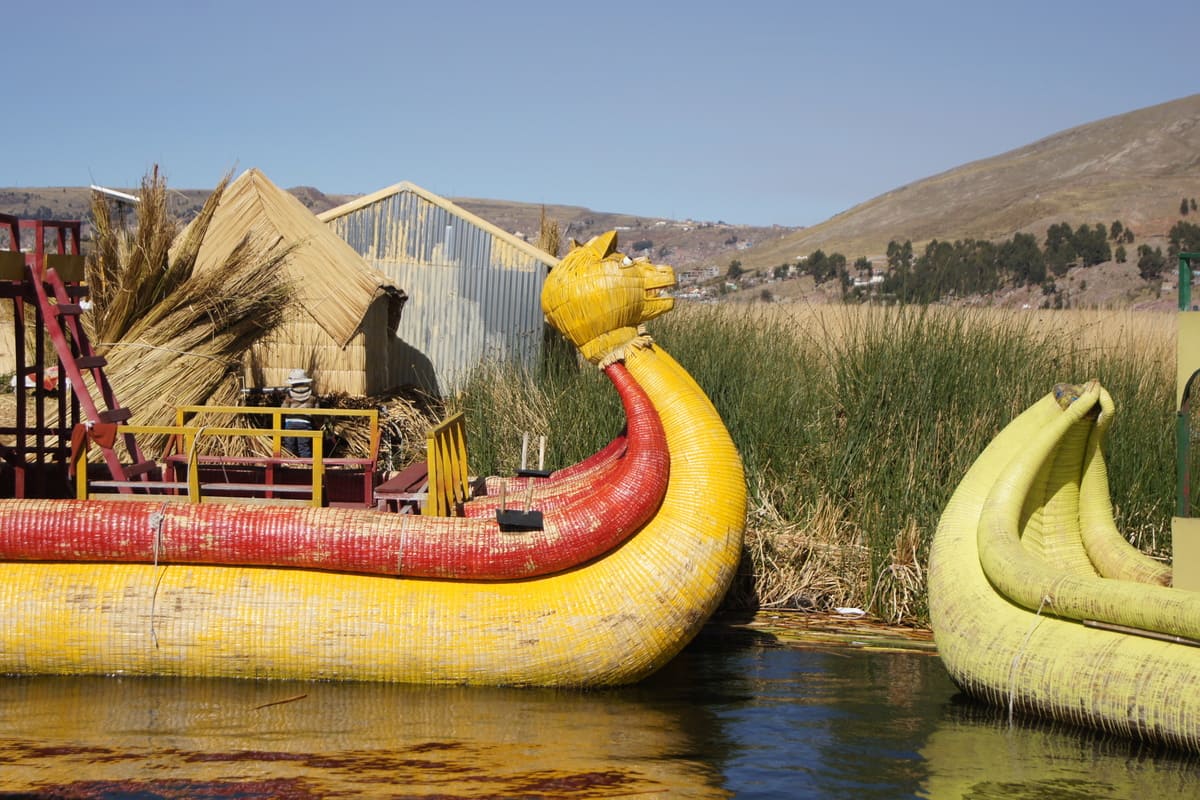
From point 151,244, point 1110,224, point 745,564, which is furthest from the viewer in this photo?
point 1110,224

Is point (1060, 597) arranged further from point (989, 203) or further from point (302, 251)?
point (989, 203)

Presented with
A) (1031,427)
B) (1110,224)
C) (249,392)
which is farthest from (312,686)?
(1110,224)

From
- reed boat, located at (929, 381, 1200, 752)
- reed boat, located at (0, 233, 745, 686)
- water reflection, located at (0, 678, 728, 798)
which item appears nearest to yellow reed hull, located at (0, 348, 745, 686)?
reed boat, located at (0, 233, 745, 686)

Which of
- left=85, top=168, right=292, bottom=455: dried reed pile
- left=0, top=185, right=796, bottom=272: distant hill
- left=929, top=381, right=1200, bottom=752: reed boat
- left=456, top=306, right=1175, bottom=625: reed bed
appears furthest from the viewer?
left=0, top=185, right=796, bottom=272: distant hill

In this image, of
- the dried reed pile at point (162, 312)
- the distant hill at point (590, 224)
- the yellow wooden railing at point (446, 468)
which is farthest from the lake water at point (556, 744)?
the distant hill at point (590, 224)

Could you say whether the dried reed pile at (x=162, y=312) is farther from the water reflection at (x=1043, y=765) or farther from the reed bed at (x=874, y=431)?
the water reflection at (x=1043, y=765)

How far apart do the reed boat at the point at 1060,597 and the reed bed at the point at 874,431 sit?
5.68 ft

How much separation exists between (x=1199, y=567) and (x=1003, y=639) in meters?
1.15

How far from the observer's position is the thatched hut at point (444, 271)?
17.8m

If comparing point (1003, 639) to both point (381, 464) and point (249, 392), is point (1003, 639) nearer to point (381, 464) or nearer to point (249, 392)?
point (381, 464)

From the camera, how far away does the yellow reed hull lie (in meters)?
7.75

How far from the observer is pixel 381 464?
45.1 ft

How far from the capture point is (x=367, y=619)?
776 centimetres

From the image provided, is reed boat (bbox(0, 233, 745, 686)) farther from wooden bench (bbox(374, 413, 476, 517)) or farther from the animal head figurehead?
the animal head figurehead
